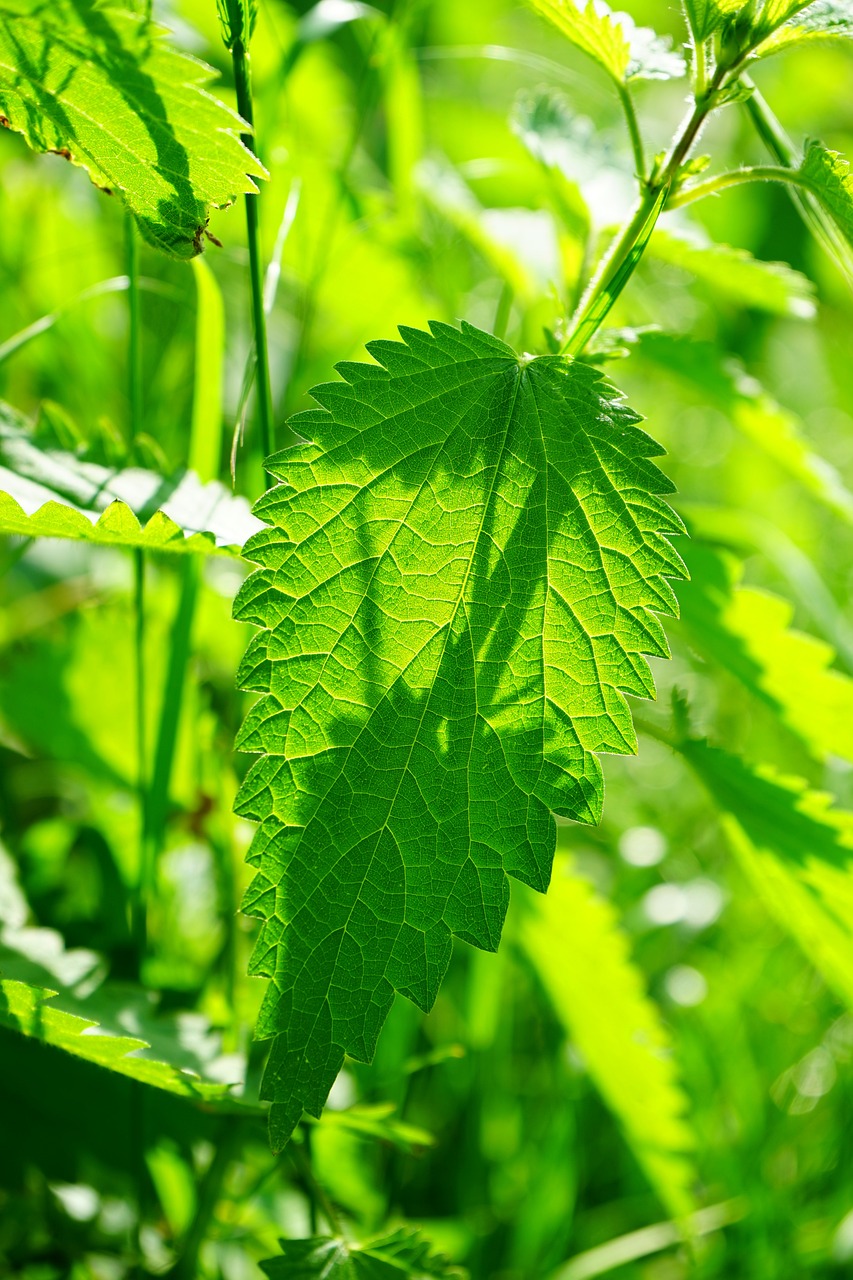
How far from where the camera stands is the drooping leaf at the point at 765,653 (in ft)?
2.96

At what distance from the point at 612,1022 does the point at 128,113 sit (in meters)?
0.80

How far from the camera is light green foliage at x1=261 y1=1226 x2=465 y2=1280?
2.22 feet

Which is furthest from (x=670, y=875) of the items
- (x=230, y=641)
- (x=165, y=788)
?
(x=165, y=788)

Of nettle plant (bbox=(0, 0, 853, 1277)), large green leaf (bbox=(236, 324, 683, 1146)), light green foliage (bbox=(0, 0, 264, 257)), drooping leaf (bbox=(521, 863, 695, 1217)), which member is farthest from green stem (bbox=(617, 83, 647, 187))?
drooping leaf (bbox=(521, 863, 695, 1217))

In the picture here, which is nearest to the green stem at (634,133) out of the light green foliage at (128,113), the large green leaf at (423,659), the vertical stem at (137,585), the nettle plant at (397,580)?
the nettle plant at (397,580)

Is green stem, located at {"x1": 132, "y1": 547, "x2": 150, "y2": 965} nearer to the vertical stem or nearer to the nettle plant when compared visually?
the vertical stem

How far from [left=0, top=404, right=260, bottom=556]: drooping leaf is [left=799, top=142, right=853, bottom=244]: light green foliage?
1.36 ft

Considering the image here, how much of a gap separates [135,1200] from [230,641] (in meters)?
0.62

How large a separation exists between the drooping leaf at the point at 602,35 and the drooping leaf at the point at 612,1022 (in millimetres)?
657

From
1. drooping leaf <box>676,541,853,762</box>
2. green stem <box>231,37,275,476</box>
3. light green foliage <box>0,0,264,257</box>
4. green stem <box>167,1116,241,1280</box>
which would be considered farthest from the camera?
drooping leaf <box>676,541,853,762</box>

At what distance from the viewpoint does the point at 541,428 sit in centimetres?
65

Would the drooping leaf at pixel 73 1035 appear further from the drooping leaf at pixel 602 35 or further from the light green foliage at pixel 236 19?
the drooping leaf at pixel 602 35

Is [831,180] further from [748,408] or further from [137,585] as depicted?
[137,585]

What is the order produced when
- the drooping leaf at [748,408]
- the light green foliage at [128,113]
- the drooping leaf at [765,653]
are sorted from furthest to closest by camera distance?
the drooping leaf at [748,408], the drooping leaf at [765,653], the light green foliage at [128,113]
